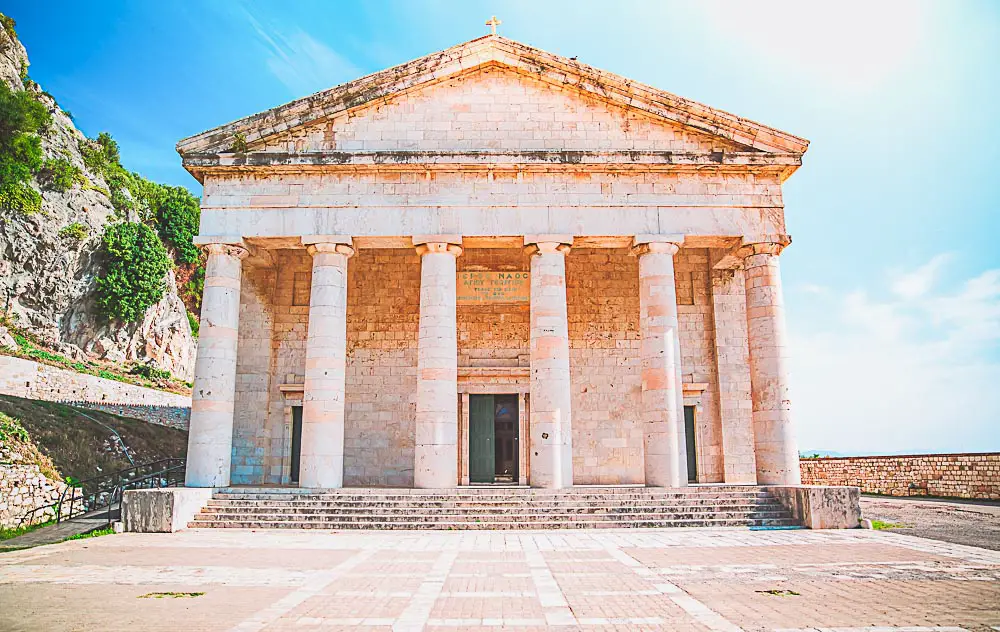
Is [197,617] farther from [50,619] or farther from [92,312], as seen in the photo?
[92,312]

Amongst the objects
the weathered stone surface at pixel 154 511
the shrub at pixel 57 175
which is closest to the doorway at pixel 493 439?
the weathered stone surface at pixel 154 511

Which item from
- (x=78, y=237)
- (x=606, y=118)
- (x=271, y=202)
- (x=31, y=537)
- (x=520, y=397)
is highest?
(x=78, y=237)

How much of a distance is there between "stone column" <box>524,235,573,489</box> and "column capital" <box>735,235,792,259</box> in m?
4.89

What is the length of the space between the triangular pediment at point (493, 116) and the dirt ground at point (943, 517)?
32.0 ft

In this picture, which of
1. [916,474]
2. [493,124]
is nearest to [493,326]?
[493,124]

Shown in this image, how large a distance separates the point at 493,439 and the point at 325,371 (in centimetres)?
628

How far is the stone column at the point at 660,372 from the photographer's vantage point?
16.9 meters

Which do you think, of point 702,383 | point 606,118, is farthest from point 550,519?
point 606,118

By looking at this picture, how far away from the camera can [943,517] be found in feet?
54.3

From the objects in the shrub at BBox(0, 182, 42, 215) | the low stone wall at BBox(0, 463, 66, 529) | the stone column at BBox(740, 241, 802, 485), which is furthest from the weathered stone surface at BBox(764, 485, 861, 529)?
the shrub at BBox(0, 182, 42, 215)

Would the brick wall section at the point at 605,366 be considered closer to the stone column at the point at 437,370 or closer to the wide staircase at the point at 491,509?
the wide staircase at the point at 491,509

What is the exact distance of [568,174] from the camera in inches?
711

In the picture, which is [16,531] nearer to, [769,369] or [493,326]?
[493,326]

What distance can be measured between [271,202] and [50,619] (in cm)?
1298
